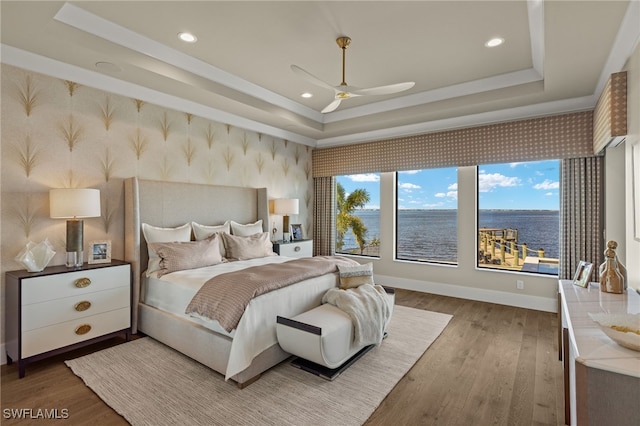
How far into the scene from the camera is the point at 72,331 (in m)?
2.81

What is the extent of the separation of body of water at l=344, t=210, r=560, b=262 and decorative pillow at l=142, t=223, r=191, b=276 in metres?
3.35

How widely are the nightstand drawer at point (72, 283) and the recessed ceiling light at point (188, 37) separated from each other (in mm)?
2265

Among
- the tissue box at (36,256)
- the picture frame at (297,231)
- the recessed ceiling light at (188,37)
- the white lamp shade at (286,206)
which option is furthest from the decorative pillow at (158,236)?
the picture frame at (297,231)

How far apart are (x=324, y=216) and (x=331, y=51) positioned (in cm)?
352

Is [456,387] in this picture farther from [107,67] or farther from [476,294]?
[107,67]

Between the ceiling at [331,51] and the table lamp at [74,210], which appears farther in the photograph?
the table lamp at [74,210]

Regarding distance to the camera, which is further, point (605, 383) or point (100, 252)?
point (100, 252)

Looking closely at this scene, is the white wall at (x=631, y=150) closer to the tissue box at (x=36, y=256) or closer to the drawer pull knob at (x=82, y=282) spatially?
the drawer pull knob at (x=82, y=282)

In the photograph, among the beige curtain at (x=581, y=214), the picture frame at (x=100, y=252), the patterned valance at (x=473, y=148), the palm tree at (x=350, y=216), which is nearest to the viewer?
the picture frame at (x=100, y=252)

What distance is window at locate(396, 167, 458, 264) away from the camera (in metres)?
5.25

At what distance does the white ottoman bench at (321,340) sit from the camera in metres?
2.37

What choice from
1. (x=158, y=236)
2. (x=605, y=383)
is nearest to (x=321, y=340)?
(x=605, y=383)

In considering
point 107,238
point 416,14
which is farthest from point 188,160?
point 416,14

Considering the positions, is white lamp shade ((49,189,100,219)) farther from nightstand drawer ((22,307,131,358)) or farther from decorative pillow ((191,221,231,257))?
decorative pillow ((191,221,231,257))
